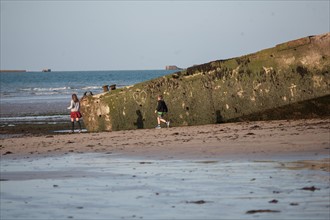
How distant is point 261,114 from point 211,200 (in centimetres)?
901

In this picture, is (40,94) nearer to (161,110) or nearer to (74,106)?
(74,106)

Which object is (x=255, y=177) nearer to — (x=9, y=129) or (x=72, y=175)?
(x=72, y=175)

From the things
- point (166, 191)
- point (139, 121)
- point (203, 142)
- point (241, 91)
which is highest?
point (241, 91)

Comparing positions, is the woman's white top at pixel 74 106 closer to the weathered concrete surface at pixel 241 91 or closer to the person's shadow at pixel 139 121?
the weathered concrete surface at pixel 241 91

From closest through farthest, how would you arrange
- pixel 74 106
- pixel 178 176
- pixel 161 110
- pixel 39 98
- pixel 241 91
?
pixel 178 176 → pixel 241 91 → pixel 161 110 → pixel 74 106 → pixel 39 98

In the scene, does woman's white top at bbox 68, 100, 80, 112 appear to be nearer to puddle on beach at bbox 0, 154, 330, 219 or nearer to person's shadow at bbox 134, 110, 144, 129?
person's shadow at bbox 134, 110, 144, 129

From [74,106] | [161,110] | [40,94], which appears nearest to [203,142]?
[161,110]

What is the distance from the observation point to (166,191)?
26.7 feet

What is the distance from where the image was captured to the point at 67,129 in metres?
22.5

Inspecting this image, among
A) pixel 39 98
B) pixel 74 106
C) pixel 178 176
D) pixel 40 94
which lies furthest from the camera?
pixel 40 94

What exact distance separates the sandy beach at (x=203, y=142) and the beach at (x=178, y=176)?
20 millimetres

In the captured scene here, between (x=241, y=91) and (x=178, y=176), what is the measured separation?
293 inches

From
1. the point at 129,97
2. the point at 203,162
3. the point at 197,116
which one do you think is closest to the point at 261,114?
the point at 197,116

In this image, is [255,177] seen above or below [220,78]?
below
